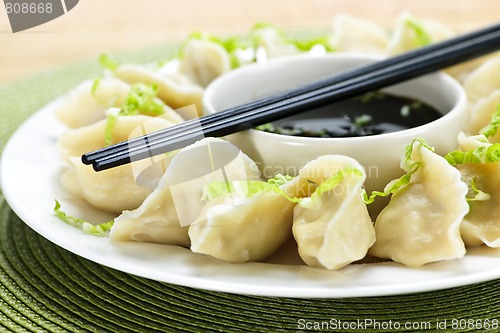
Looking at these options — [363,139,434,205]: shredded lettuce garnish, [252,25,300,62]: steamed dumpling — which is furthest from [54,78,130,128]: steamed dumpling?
[363,139,434,205]: shredded lettuce garnish

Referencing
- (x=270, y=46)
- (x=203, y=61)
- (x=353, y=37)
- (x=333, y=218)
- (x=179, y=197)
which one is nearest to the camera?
A: (x=333, y=218)

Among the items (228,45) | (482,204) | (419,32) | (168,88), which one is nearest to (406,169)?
(482,204)

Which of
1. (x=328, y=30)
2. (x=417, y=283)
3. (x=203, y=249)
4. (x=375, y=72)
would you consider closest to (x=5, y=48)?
(x=328, y=30)

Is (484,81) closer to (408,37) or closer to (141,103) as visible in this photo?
(408,37)

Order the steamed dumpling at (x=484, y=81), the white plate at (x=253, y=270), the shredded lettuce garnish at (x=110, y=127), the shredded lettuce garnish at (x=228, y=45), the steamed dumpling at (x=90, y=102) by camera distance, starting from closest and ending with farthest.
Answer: the white plate at (x=253, y=270) → the shredded lettuce garnish at (x=110, y=127) → the steamed dumpling at (x=90, y=102) → the steamed dumpling at (x=484, y=81) → the shredded lettuce garnish at (x=228, y=45)

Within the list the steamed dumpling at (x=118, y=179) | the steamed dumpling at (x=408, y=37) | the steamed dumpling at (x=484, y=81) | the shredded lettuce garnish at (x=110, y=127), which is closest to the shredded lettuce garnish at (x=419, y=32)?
the steamed dumpling at (x=408, y=37)

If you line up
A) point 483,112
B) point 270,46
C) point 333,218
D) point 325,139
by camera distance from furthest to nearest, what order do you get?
point 270,46
point 483,112
point 325,139
point 333,218

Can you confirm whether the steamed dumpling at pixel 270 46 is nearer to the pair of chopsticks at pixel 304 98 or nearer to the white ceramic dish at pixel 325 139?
the white ceramic dish at pixel 325 139
